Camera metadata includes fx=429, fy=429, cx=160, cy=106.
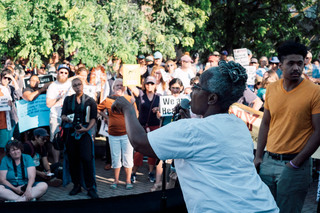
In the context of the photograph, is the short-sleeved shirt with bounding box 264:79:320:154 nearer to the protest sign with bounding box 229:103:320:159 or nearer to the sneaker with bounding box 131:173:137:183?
the protest sign with bounding box 229:103:320:159

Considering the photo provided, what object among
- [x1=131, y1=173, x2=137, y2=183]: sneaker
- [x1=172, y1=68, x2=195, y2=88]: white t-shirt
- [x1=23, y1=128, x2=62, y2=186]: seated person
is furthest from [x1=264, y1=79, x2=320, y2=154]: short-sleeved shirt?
[x1=172, y1=68, x2=195, y2=88]: white t-shirt

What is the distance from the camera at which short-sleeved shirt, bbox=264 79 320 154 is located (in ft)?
11.9

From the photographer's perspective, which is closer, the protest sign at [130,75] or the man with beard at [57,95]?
the protest sign at [130,75]

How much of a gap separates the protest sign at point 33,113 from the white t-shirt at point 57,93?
0.36 m

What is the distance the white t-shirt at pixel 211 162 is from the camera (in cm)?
208

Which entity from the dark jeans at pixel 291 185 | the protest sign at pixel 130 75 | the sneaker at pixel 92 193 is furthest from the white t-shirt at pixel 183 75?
the dark jeans at pixel 291 185

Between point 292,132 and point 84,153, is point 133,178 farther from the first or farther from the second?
point 292,132

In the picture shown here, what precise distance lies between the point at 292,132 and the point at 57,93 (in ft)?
19.1

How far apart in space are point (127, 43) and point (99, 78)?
44.1 inches

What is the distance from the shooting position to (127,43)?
952 cm

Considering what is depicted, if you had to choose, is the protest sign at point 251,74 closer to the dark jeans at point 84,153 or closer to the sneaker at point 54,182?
the dark jeans at point 84,153

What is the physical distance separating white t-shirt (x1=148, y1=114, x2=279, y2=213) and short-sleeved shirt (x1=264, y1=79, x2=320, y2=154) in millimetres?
1654

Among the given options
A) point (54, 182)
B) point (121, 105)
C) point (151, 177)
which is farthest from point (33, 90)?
point (121, 105)

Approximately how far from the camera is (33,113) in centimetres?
876
